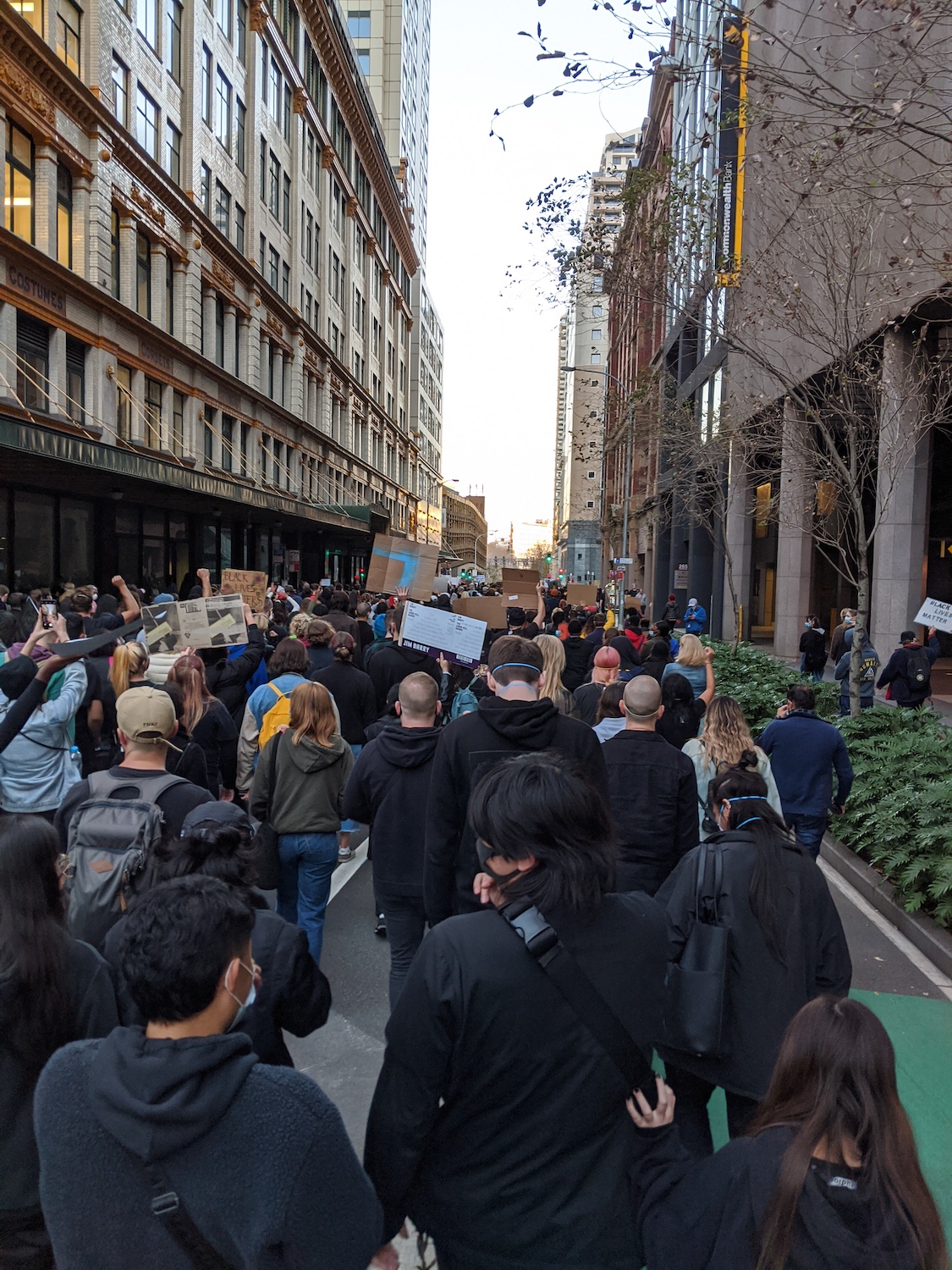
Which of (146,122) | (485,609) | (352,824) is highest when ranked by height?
(146,122)

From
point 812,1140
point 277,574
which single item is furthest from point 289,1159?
point 277,574

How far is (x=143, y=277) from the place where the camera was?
93.5 feet

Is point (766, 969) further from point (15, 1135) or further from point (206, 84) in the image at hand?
point (206, 84)

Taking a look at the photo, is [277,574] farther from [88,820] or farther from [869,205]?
[88,820]

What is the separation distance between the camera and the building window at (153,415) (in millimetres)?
28266

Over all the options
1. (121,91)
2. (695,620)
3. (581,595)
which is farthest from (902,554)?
(121,91)

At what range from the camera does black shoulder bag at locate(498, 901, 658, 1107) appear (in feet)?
6.35

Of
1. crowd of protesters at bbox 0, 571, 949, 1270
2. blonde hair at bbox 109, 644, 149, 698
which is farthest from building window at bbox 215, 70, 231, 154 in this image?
crowd of protesters at bbox 0, 571, 949, 1270

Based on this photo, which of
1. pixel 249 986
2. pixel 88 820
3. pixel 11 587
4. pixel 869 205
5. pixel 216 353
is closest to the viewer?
pixel 249 986

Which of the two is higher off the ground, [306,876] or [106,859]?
[106,859]

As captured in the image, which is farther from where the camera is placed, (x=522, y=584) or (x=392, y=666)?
(x=522, y=584)

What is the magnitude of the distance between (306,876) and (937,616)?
363 inches

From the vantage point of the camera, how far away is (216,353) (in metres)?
34.7

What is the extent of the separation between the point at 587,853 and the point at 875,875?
6.65 m
